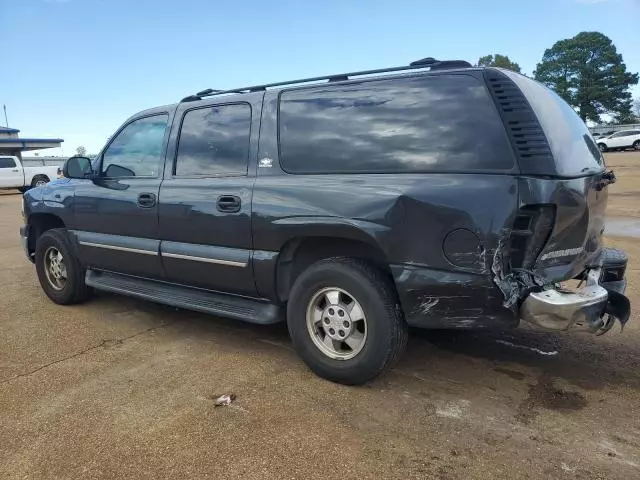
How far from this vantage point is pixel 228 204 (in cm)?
390

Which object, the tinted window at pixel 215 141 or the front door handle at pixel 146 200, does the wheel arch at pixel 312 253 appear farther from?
the front door handle at pixel 146 200

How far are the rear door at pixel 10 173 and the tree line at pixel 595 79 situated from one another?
191 ft

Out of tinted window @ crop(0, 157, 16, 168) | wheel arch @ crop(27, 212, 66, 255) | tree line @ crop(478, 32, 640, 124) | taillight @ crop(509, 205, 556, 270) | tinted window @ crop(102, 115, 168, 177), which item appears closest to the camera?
taillight @ crop(509, 205, 556, 270)

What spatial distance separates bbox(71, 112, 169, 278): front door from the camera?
4.52m

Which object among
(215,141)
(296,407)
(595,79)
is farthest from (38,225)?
(595,79)

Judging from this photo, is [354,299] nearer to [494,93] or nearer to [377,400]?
[377,400]

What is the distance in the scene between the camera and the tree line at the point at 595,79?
211 ft

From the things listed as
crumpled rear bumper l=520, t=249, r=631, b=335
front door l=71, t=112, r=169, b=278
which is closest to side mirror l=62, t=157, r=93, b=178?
front door l=71, t=112, r=169, b=278

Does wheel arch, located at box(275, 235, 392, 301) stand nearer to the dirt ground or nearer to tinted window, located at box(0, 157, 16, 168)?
the dirt ground

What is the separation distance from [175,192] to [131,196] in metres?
0.58

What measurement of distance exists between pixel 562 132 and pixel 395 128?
960 millimetres

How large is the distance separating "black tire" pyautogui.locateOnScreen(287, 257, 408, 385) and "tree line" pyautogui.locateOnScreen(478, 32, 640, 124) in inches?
2681

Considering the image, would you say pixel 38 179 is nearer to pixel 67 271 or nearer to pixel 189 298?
pixel 67 271

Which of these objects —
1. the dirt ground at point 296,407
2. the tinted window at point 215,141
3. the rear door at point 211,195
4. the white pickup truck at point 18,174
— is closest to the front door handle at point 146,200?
the rear door at point 211,195
